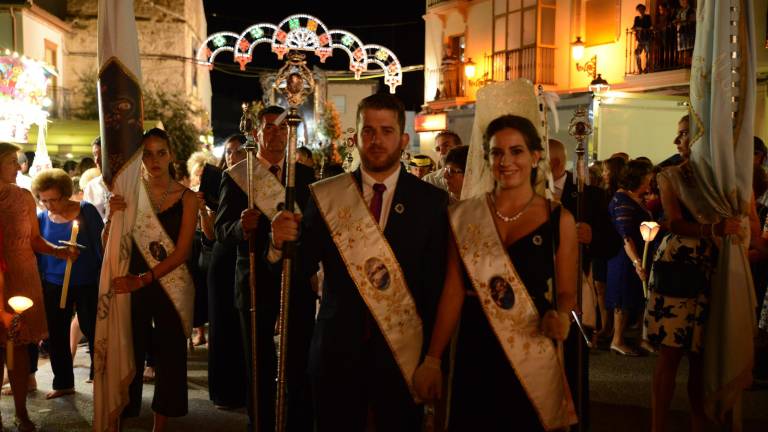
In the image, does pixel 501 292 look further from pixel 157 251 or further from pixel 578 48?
pixel 578 48

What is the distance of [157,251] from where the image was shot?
15.8ft

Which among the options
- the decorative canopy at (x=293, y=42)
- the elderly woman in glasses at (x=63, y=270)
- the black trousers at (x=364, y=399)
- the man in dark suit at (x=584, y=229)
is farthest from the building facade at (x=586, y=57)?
the black trousers at (x=364, y=399)

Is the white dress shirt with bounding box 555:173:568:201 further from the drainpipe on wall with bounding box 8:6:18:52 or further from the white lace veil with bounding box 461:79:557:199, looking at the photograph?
the drainpipe on wall with bounding box 8:6:18:52

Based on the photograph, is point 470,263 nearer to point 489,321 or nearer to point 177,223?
point 489,321

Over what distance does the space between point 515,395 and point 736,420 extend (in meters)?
2.33

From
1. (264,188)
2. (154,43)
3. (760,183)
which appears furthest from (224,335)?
(154,43)

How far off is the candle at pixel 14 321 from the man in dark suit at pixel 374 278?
89.5 inches

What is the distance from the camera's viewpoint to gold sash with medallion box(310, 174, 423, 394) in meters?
3.25

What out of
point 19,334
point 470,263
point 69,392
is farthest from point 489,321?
point 69,392

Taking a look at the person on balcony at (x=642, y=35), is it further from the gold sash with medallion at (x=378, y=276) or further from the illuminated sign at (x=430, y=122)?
the gold sash with medallion at (x=378, y=276)

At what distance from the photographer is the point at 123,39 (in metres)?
4.40

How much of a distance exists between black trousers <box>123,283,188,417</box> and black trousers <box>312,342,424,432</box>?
76.5 inches

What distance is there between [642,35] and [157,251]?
48.1 feet

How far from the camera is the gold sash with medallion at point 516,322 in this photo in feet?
10.5
